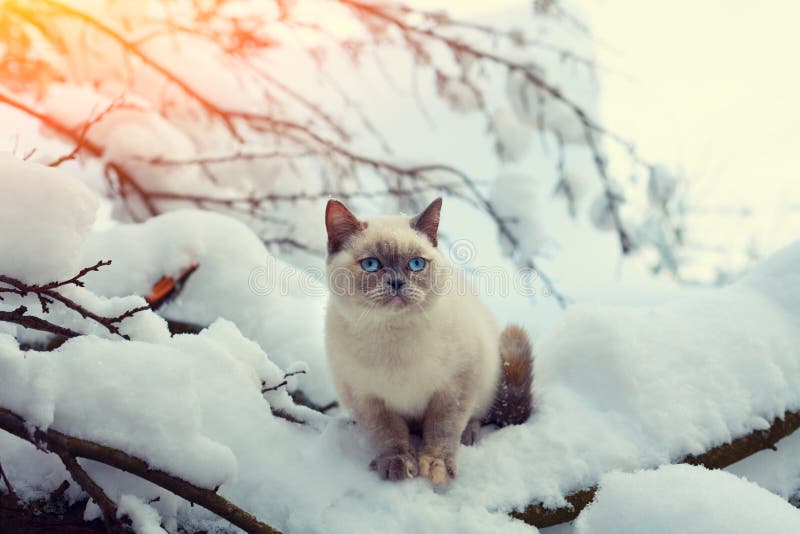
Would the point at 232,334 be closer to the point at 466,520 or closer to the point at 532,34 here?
the point at 466,520

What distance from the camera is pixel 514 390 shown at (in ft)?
5.46

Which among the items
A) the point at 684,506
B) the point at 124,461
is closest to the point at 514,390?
the point at 684,506

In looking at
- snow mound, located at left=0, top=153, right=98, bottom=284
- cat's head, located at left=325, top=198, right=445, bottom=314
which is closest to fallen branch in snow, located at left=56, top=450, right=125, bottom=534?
snow mound, located at left=0, top=153, right=98, bottom=284

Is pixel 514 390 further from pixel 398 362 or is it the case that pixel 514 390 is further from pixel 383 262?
pixel 383 262

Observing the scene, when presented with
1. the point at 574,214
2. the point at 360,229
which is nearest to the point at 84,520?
the point at 360,229

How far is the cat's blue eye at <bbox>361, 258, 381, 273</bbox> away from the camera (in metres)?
1.54

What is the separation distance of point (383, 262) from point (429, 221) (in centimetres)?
21

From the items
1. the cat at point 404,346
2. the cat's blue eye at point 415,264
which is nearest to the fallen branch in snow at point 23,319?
the cat at point 404,346

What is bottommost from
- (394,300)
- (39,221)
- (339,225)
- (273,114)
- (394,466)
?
(394,466)

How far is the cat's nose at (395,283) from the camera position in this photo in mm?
1474

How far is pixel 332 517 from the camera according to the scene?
1.21 meters

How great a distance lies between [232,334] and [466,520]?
0.79m

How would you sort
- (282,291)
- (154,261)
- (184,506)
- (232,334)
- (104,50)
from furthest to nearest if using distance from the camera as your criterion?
(104,50), (282,291), (154,261), (232,334), (184,506)

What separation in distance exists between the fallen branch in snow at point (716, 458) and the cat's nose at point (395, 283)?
1.97 ft
